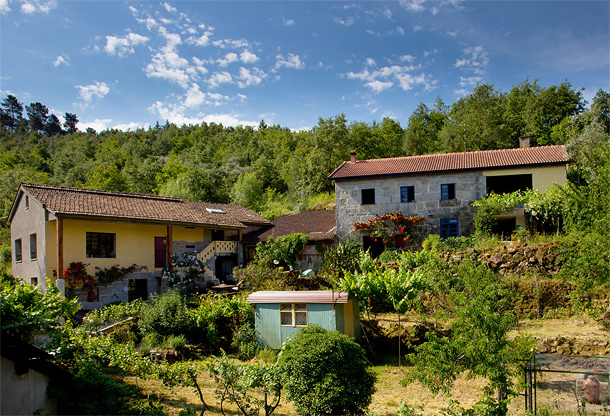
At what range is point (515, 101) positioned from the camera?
42.5m

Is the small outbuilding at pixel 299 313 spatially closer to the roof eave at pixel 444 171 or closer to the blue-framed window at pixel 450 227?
the blue-framed window at pixel 450 227

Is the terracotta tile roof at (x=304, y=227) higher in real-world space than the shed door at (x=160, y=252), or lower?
higher

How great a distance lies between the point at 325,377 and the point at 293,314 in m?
6.43

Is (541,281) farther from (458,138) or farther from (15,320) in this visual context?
(458,138)

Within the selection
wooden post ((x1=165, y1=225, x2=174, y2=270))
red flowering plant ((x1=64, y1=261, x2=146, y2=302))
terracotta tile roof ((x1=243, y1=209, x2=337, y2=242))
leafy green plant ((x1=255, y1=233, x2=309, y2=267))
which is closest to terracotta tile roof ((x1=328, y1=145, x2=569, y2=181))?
terracotta tile roof ((x1=243, y1=209, x2=337, y2=242))

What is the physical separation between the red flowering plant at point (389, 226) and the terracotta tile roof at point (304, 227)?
210 cm

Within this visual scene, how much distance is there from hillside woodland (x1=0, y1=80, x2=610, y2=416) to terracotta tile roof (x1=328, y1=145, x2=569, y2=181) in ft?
5.92

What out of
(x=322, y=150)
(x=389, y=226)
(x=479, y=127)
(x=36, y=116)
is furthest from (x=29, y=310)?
(x=36, y=116)

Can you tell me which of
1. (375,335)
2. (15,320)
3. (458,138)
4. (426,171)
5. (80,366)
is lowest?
(375,335)

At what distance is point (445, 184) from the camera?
24281 millimetres

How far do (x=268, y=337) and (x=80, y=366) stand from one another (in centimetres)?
803

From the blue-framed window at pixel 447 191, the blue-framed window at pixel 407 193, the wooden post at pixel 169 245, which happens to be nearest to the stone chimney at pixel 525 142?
the blue-framed window at pixel 447 191

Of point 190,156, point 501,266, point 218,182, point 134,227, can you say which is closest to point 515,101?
point 501,266

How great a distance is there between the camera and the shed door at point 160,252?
74.1 ft
